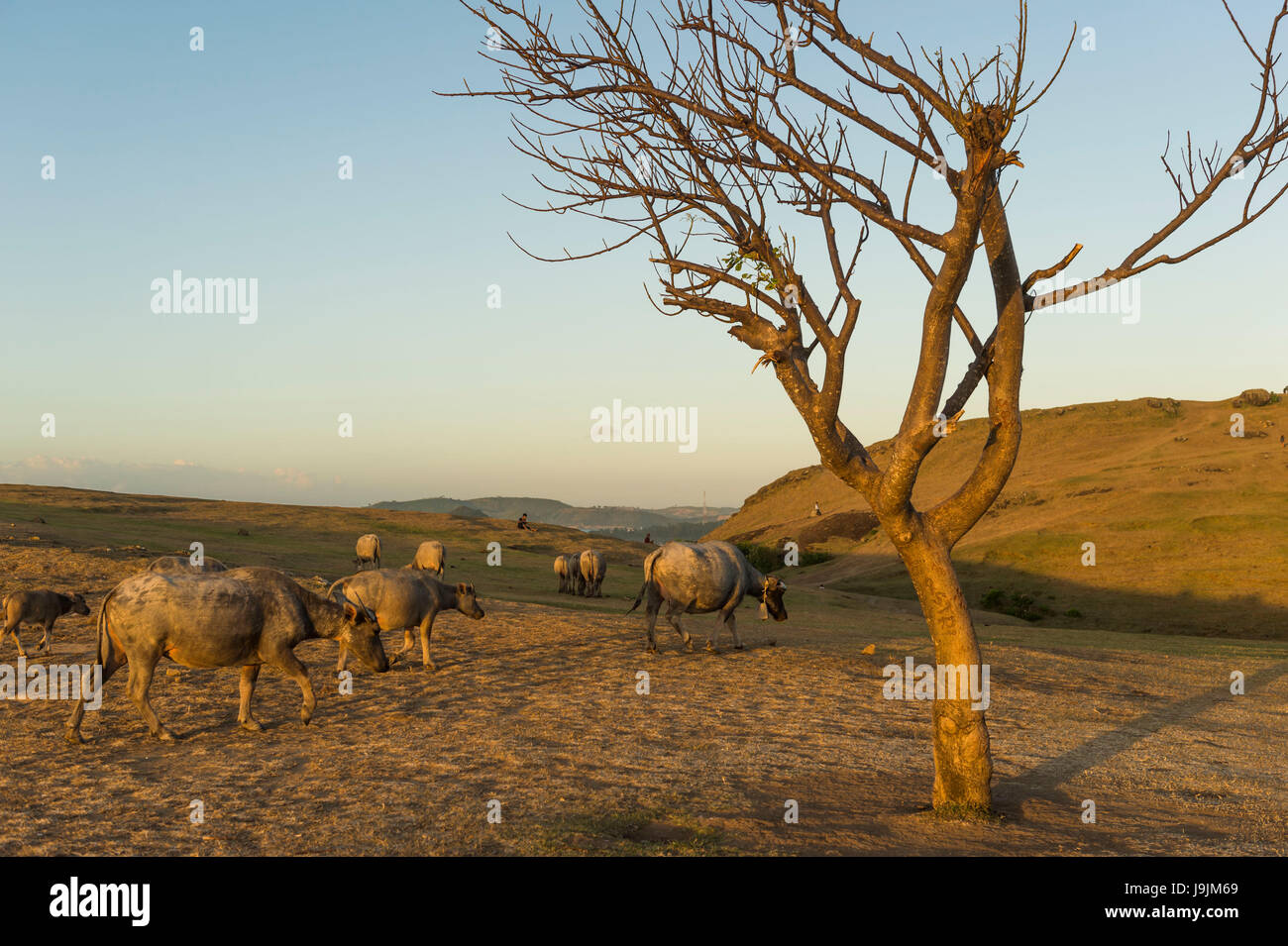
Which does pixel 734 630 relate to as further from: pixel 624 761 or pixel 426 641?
pixel 624 761

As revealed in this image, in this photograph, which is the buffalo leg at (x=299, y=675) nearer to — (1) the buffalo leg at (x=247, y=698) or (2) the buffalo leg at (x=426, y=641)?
(1) the buffalo leg at (x=247, y=698)

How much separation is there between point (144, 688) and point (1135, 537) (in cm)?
5176

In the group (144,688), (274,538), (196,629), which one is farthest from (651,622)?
(274,538)

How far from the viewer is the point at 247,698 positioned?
1247cm

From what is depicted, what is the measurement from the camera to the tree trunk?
9062mm

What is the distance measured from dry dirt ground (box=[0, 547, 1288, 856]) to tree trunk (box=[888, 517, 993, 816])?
37 cm

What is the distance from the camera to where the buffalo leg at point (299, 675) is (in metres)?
12.1

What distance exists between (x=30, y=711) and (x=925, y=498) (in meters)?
74.2

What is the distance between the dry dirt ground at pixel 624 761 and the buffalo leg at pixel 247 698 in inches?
11.1

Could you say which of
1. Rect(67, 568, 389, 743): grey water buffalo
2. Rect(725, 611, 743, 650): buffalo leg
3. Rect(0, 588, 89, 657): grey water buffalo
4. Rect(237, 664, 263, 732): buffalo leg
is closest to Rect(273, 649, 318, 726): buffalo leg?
Rect(67, 568, 389, 743): grey water buffalo

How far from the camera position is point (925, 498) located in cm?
7869

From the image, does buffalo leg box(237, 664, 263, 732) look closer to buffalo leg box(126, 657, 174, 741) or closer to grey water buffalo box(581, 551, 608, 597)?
buffalo leg box(126, 657, 174, 741)

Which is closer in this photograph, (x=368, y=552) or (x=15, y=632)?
(x=15, y=632)
